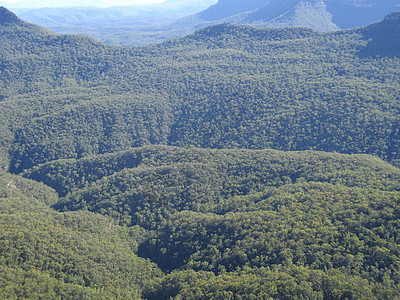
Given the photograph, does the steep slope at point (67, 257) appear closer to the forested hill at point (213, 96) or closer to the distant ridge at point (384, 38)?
the forested hill at point (213, 96)

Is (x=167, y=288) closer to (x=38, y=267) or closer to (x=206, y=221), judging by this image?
(x=206, y=221)

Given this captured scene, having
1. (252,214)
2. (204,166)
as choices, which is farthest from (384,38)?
(252,214)

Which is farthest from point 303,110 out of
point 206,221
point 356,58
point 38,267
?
point 38,267

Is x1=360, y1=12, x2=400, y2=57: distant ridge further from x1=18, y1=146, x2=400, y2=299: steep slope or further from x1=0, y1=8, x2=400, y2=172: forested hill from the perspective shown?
x1=18, y1=146, x2=400, y2=299: steep slope

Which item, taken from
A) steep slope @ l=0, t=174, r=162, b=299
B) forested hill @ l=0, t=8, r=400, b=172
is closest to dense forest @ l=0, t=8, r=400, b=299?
steep slope @ l=0, t=174, r=162, b=299

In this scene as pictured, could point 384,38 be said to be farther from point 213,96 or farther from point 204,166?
point 204,166

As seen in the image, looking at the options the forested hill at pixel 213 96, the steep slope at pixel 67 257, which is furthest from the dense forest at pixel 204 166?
the forested hill at pixel 213 96
